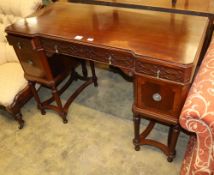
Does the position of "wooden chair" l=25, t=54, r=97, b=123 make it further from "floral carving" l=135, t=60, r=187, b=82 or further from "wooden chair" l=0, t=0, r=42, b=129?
"floral carving" l=135, t=60, r=187, b=82

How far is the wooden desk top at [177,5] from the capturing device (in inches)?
58.2

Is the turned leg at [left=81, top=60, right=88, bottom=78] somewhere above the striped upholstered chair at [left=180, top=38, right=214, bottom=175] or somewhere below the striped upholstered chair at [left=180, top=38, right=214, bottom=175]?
below

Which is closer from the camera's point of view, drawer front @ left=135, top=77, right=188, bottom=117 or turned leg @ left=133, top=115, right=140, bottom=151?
drawer front @ left=135, top=77, right=188, bottom=117

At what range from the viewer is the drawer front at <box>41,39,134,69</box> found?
1.23m

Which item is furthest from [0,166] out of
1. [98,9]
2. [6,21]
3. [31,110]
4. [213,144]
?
[213,144]

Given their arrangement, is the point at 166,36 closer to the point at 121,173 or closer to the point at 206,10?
the point at 206,10

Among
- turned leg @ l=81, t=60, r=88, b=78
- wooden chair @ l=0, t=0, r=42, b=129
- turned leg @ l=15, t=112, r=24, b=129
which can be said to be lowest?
turned leg @ l=15, t=112, r=24, b=129

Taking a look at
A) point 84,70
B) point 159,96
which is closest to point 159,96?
point 159,96

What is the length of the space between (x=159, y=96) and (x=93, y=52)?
441 mm

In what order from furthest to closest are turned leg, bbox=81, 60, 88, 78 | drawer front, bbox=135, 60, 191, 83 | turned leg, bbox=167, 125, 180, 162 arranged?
turned leg, bbox=81, 60, 88, 78, turned leg, bbox=167, 125, 180, 162, drawer front, bbox=135, 60, 191, 83

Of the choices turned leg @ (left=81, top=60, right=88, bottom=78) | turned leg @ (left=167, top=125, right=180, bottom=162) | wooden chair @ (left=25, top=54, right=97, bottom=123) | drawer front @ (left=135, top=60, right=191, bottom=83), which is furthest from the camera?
turned leg @ (left=81, top=60, right=88, bottom=78)

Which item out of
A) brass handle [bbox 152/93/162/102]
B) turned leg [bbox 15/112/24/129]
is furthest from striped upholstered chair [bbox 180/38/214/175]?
turned leg [bbox 15/112/24/129]

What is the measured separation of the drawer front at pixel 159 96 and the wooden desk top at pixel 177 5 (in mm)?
608

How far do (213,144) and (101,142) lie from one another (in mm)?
911
